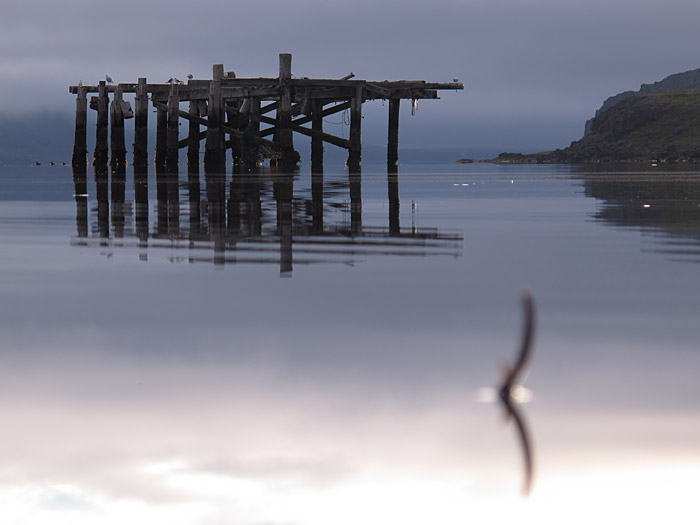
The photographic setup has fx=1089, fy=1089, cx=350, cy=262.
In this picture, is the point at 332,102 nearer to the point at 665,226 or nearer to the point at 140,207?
the point at 140,207

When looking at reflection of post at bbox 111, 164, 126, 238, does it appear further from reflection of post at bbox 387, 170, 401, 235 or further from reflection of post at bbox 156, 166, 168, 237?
reflection of post at bbox 387, 170, 401, 235

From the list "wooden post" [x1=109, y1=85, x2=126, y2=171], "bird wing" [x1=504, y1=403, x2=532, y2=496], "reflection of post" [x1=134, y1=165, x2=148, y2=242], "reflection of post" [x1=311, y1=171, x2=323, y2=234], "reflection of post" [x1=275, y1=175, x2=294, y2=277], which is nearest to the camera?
"bird wing" [x1=504, y1=403, x2=532, y2=496]

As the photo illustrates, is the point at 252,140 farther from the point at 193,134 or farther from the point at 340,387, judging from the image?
the point at 340,387

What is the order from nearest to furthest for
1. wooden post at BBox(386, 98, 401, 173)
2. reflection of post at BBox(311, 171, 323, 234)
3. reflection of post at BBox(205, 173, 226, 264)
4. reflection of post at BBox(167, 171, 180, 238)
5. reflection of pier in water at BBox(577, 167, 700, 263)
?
reflection of post at BBox(205, 173, 226, 264), reflection of pier in water at BBox(577, 167, 700, 263), reflection of post at BBox(167, 171, 180, 238), reflection of post at BBox(311, 171, 323, 234), wooden post at BBox(386, 98, 401, 173)

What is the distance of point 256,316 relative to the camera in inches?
240

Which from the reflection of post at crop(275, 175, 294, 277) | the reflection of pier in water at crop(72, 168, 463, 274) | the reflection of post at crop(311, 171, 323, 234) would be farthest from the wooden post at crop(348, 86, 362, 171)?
the reflection of pier in water at crop(72, 168, 463, 274)

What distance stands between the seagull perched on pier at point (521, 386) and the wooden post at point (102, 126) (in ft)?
137

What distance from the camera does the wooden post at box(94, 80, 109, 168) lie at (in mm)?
44522

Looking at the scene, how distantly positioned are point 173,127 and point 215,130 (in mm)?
3588

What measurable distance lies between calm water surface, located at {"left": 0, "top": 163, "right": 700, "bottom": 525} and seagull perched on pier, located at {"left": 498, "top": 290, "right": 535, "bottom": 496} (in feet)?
0.14

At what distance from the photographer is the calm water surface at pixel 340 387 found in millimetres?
3232

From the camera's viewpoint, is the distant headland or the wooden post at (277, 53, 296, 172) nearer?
the wooden post at (277, 53, 296, 172)

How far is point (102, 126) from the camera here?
4553cm

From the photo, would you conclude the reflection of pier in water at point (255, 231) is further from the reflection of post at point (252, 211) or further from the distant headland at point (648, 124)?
the distant headland at point (648, 124)
